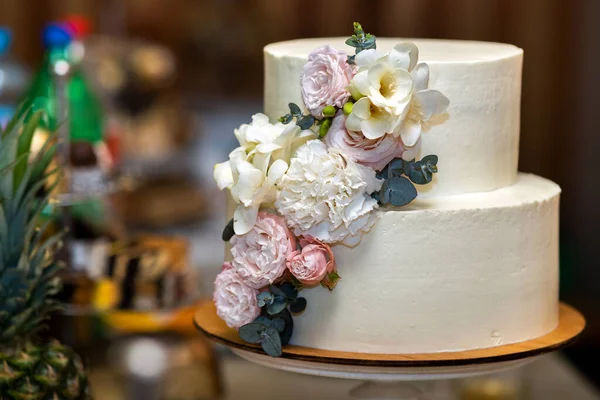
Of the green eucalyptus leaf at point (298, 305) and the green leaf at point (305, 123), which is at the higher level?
the green leaf at point (305, 123)

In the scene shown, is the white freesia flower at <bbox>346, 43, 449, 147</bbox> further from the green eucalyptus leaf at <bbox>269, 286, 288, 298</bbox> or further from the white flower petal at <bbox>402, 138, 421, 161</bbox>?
the green eucalyptus leaf at <bbox>269, 286, 288, 298</bbox>

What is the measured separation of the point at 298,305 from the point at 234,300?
0.34 ft

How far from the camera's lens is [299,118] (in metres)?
1.67

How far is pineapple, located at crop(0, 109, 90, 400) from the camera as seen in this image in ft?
5.70

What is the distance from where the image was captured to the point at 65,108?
7.75 ft

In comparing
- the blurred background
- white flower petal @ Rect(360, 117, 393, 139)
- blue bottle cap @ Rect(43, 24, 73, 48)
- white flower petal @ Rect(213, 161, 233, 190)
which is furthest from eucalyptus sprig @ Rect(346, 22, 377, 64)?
blue bottle cap @ Rect(43, 24, 73, 48)

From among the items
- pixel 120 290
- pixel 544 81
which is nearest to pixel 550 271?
pixel 120 290

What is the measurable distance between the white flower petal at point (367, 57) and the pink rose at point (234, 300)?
39 centimetres

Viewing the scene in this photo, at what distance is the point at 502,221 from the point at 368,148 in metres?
0.27

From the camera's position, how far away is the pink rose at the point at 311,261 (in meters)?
1.63

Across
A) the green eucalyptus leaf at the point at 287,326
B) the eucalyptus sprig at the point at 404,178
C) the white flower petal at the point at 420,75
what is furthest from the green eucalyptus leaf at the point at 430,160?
the green eucalyptus leaf at the point at 287,326

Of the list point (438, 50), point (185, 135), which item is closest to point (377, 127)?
point (438, 50)

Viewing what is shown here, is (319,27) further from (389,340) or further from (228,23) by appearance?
(389,340)

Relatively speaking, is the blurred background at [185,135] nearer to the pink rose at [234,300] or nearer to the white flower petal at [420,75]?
the pink rose at [234,300]
